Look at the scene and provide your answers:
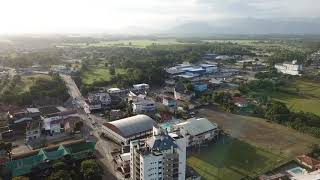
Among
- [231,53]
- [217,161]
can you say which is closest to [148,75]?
[217,161]

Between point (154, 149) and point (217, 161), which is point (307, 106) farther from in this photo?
point (154, 149)

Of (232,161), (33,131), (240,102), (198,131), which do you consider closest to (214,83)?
(240,102)

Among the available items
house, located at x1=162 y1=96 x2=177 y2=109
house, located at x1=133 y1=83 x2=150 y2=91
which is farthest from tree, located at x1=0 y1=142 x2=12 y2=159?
Result: house, located at x1=133 y1=83 x2=150 y2=91

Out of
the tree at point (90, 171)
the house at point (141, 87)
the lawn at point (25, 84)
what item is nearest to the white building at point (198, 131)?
the tree at point (90, 171)

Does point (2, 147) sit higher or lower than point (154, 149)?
lower

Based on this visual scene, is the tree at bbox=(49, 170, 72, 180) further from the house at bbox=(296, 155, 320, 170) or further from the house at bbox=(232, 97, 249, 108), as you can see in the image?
the house at bbox=(232, 97, 249, 108)

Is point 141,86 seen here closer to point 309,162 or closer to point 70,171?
point 70,171

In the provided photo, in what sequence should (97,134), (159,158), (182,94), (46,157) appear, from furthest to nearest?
(182,94) → (97,134) → (46,157) → (159,158)

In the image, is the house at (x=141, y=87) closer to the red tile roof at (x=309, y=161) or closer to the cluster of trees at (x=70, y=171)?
the cluster of trees at (x=70, y=171)
